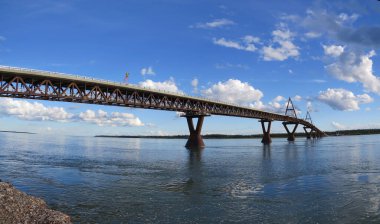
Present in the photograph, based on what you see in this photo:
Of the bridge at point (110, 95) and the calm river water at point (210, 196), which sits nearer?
the calm river water at point (210, 196)

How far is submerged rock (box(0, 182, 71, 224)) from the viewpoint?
47.5 feet

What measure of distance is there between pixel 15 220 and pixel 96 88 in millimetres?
60783

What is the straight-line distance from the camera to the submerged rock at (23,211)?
14484mm

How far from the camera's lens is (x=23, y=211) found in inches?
613

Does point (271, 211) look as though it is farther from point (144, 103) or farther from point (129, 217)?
point (144, 103)

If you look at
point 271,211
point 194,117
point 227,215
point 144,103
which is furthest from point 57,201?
point 194,117

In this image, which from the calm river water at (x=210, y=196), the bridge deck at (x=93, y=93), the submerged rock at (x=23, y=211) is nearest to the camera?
the submerged rock at (x=23, y=211)

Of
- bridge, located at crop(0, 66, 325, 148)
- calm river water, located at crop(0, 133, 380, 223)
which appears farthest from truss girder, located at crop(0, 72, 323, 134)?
calm river water, located at crop(0, 133, 380, 223)

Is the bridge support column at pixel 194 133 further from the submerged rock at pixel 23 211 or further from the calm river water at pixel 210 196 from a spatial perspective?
the submerged rock at pixel 23 211

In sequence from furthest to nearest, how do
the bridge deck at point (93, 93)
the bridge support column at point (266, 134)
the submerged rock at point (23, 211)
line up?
the bridge support column at point (266, 134) < the bridge deck at point (93, 93) < the submerged rock at point (23, 211)

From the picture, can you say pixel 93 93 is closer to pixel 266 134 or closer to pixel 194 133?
pixel 194 133

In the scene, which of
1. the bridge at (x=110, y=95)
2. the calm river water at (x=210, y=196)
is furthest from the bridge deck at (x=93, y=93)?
the calm river water at (x=210, y=196)

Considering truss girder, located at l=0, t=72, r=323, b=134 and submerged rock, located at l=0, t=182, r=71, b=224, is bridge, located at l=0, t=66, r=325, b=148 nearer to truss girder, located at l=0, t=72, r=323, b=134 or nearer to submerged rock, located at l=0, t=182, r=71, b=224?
truss girder, located at l=0, t=72, r=323, b=134

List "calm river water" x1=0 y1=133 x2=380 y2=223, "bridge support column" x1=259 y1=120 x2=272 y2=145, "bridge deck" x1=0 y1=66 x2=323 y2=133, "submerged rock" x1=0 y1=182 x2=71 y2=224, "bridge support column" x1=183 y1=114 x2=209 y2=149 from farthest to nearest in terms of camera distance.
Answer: "bridge support column" x1=259 y1=120 x2=272 y2=145 < "bridge support column" x1=183 y1=114 x2=209 y2=149 < "bridge deck" x1=0 y1=66 x2=323 y2=133 < "calm river water" x1=0 y1=133 x2=380 y2=223 < "submerged rock" x1=0 y1=182 x2=71 y2=224
